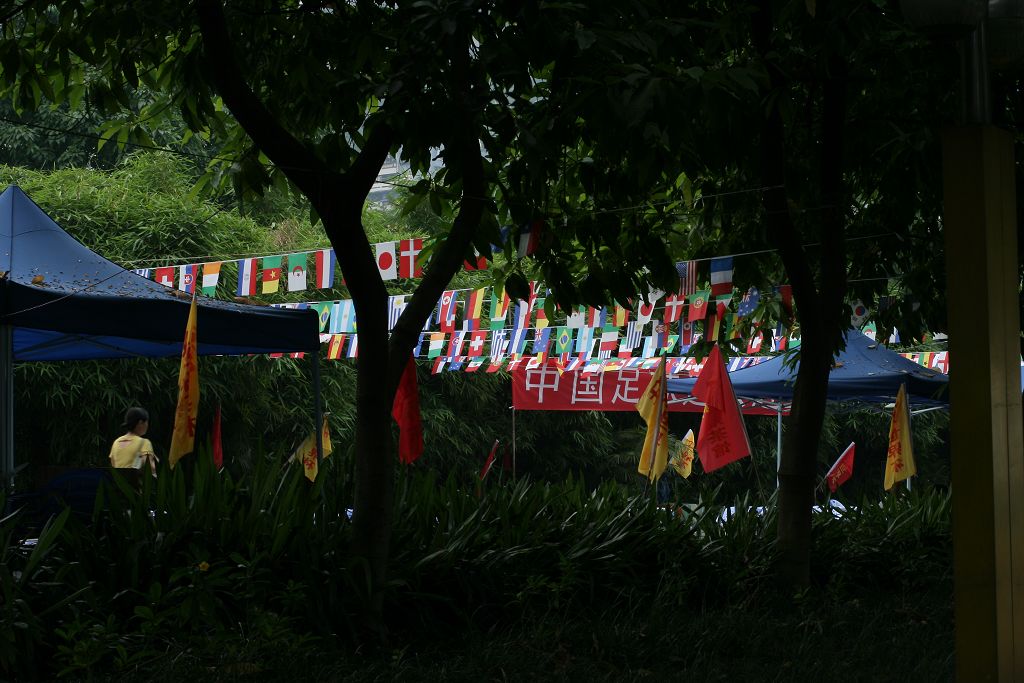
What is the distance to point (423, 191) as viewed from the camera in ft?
23.2

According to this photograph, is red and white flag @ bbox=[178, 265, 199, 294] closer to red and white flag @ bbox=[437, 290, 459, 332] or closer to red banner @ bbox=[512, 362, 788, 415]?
red and white flag @ bbox=[437, 290, 459, 332]

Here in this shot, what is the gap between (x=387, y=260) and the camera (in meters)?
13.2

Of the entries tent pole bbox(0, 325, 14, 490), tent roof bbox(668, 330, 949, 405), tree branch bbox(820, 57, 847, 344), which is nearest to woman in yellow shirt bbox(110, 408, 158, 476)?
tent pole bbox(0, 325, 14, 490)

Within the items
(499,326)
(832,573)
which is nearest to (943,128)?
(832,573)

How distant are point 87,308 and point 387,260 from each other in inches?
220

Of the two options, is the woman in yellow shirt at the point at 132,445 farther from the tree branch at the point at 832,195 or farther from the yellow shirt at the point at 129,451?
the tree branch at the point at 832,195

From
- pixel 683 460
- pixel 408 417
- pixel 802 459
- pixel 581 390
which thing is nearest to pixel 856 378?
pixel 683 460

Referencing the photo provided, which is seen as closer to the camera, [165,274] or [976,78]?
[976,78]

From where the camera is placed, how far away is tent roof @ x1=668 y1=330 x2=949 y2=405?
13.8 metres

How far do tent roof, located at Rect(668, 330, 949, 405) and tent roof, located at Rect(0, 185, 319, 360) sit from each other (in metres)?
6.68

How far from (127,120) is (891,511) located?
7.30 m

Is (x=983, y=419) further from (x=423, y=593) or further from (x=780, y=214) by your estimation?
(x=780, y=214)

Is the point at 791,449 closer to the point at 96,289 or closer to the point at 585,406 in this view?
the point at 96,289

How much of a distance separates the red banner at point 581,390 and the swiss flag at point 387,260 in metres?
3.98
